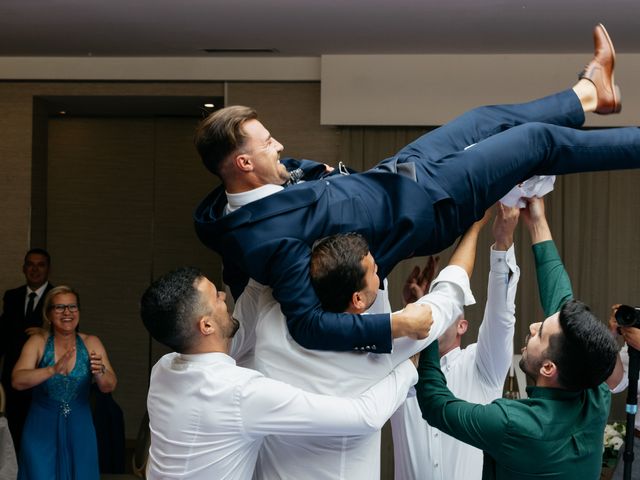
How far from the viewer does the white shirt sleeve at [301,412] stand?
2172 mm

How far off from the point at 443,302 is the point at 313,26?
3.72 metres

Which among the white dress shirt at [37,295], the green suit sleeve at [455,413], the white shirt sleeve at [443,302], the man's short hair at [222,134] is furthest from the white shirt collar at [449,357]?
the white dress shirt at [37,295]

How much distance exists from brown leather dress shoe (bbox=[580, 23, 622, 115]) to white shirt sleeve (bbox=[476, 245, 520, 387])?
54 centimetres

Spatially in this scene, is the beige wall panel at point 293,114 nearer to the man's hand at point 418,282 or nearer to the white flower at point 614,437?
the white flower at point 614,437

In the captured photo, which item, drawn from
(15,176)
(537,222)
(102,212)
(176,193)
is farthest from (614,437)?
(102,212)

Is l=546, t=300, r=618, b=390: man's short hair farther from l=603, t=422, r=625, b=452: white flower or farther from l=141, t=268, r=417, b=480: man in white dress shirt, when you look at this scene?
l=603, t=422, r=625, b=452: white flower

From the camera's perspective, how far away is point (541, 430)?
7.34 feet

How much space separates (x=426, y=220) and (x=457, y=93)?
14.2ft

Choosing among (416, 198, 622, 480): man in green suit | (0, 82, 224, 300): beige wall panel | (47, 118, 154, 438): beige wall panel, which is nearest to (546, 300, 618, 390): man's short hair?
(416, 198, 622, 480): man in green suit

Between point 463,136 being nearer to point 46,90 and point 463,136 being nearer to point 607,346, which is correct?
point 607,346

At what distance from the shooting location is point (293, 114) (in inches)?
269

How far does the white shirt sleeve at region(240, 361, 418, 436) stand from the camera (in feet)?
7.13

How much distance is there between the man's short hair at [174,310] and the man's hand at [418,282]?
61cm

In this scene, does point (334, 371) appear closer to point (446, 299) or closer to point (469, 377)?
point (446, 299)
